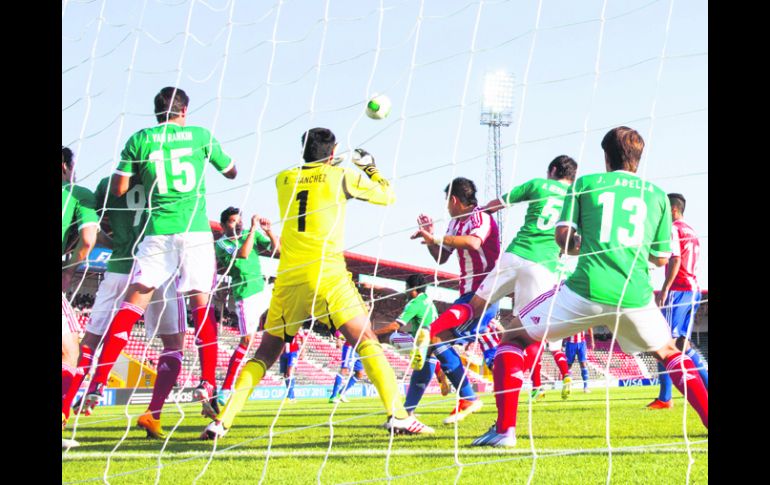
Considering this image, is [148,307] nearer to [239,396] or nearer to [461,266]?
[239,396]

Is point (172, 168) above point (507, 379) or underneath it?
above

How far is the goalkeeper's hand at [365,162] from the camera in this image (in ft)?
15.5

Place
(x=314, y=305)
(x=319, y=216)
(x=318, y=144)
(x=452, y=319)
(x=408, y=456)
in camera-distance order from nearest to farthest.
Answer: (x=408, y=456), (x=314, y=305), (x=319, y=216), (x=318, y=144), (x=452, y=319)

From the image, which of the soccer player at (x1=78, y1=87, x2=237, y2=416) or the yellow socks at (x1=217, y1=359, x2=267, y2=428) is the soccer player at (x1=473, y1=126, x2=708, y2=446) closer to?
the yellow socks at (x1=217, y1=359, x2=267, y2=428)

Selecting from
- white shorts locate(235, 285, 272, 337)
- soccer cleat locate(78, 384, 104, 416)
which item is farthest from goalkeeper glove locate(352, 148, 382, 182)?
white shorts locate(235, 285, 272, 337)

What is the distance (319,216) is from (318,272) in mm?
364

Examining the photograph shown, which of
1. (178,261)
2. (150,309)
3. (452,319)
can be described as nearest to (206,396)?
(150,309)

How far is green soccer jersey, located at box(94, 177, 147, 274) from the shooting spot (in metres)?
5.51

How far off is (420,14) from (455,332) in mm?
2392

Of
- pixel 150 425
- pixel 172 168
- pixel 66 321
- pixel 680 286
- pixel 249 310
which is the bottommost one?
pixel 150 425

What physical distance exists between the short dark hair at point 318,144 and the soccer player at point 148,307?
1376 millimetres

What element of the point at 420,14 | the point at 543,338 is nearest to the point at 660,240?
the point at 543,338

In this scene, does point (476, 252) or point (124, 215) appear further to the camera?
point (476, 252)

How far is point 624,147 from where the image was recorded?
407cm
